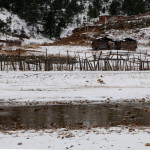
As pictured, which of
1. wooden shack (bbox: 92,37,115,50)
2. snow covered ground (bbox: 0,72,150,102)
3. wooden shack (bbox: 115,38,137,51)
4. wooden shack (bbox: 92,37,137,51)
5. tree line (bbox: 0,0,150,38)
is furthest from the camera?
tree line (bbox: 0,0,150,38)

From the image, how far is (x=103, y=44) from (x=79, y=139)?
47634 mm

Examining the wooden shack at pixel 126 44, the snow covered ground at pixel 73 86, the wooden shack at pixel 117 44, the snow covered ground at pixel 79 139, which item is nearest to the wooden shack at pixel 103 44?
the wooden shack at pixel 117 44

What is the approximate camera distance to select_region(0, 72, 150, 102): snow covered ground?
1858cm

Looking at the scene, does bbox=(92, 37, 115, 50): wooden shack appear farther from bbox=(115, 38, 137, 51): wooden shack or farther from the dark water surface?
the dark water surface

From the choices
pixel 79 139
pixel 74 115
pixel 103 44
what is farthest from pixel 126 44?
pixel 79 139

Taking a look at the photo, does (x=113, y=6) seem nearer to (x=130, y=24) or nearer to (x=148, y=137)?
(x=130, y=24)

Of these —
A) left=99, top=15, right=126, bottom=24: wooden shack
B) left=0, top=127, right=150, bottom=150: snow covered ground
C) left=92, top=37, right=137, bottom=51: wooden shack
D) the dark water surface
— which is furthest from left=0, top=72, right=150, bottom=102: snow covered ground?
left=99, top=15, right=126, bottom=24: wooden shack

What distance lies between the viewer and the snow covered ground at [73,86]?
731 inches

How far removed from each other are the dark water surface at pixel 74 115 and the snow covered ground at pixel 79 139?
1.57 metres

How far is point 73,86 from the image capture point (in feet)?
75.3

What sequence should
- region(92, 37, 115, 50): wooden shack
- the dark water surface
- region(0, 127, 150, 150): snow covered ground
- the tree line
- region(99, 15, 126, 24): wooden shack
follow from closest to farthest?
region(0, 127, 150, 150): snow covered ground, the dark water surface, region(92, 37, 115, 50): wooden shack, the tree line, region(99, 15, 126, 24): wooden shack

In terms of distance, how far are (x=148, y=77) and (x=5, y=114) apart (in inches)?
643

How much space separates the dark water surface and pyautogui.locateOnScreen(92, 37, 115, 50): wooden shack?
1506 inches

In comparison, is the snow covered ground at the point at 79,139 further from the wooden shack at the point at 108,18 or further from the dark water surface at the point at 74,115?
the wooden shack at the point at 108,18
